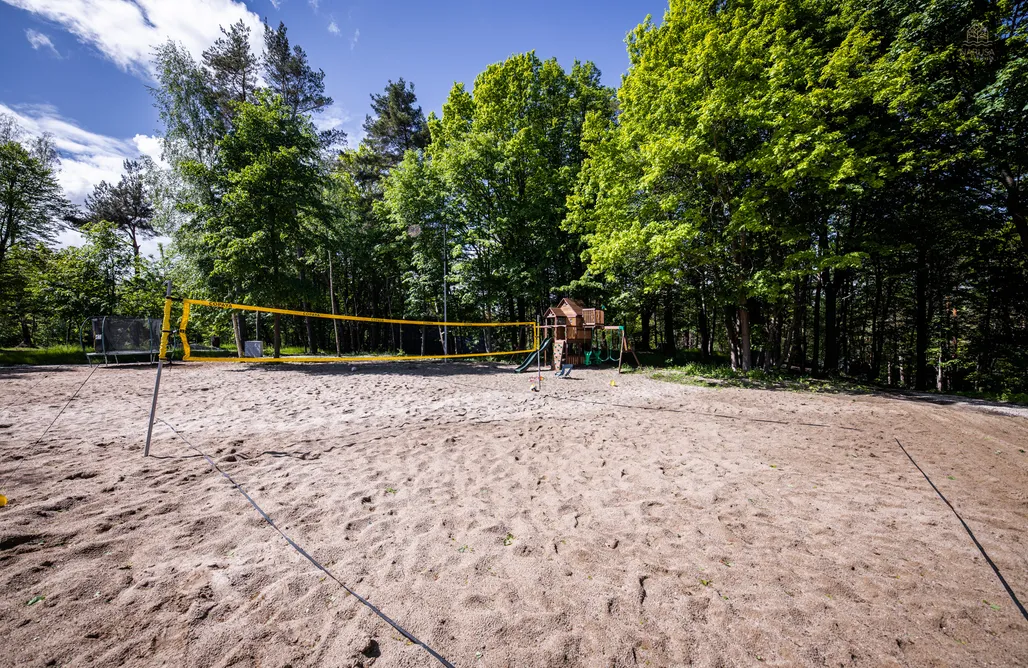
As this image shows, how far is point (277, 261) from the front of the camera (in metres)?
16.0

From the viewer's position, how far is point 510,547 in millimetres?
2801

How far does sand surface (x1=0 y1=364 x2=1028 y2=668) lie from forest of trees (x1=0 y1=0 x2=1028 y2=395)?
8760 mm

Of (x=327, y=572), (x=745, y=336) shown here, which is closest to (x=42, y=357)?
(x=327, y=572)

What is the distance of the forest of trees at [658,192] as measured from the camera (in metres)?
10.5

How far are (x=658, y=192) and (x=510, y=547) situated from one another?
1362cm

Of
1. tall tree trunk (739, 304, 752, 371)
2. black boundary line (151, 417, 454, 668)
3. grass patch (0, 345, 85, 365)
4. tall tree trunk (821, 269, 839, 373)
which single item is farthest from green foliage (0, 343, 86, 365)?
tall tree trunk (821, 269, 839, 373)

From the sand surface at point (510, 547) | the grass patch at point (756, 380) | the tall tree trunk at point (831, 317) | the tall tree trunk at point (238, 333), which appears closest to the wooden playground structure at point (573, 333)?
the grass patch at point (756, 380)

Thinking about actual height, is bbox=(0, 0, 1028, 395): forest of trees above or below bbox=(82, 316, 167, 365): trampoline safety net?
above

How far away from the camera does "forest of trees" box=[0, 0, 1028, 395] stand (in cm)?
1045

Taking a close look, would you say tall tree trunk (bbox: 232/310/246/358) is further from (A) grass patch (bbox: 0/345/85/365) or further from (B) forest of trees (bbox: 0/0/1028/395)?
(A) grass patch (bbox: 0/345/85/365)

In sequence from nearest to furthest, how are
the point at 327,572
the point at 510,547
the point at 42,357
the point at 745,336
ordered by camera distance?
1. the point at 327,572
2. the point at 510,547
3. the point at 745,336
4. the point at 42,357

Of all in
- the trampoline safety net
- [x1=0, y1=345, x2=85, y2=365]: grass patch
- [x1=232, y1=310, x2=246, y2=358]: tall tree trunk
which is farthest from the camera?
[x1=232, y1=310, x2=246, y2=358]: tall tree trunk

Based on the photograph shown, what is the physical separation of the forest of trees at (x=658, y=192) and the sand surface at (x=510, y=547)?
8.76 metres

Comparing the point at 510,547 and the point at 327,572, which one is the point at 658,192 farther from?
the point at 327,572
